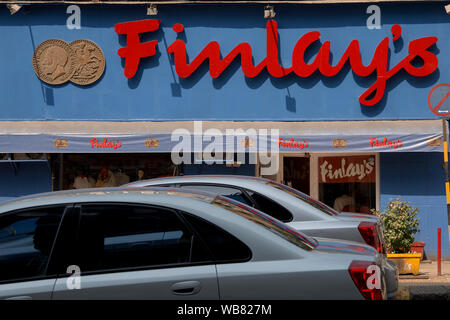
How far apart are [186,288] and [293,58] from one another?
11.3 metres

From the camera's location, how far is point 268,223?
4.49 meters

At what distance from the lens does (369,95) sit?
47.1 feet

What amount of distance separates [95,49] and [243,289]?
39.1 feet

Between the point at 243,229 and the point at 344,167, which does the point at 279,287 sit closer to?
the point at 243,229

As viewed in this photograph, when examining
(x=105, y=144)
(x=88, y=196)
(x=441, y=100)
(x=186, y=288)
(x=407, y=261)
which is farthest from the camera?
(x=105, y=144)

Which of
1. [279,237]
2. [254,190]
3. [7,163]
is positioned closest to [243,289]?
[279,237]

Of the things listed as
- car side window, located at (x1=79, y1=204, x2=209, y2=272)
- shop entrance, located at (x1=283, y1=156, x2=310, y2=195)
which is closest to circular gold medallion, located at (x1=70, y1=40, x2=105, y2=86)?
shop entrance, located at (x1=283, y1=156, x2=310, y2=195)

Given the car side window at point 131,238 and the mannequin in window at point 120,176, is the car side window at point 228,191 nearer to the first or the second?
the car side window at point 131,238

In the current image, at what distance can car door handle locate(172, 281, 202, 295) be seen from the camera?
3755 millimetres

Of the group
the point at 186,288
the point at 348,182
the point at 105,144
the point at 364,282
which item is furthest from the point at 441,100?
the point at 186,288

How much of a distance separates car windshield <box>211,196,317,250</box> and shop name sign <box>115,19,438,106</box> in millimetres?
10055

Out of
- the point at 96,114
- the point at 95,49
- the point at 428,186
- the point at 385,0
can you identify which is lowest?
the point at 428,186

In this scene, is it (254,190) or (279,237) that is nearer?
(279,237)

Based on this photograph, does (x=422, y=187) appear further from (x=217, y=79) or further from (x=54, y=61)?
(x=54, y=61)
